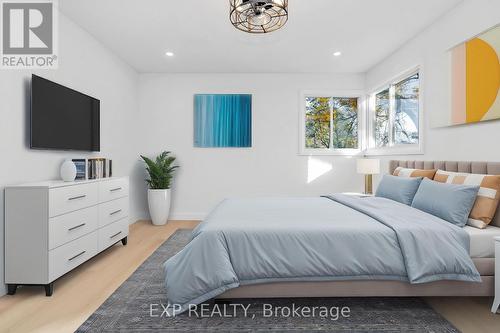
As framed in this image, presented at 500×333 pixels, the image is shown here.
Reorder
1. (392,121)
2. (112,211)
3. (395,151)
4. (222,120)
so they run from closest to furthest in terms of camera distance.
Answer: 1. (112,211)
2. (395,151)
3. (392,121)
4. (222,120)

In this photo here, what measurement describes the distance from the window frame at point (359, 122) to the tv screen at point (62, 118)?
3.26m

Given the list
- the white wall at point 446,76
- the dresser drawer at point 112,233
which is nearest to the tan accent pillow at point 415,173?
the white wall at point 446,76

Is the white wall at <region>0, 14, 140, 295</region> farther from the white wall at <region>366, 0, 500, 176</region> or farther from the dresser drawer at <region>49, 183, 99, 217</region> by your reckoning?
the white wall at <region>366, 0, 500, 176</region>

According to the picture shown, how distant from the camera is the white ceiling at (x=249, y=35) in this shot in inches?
123

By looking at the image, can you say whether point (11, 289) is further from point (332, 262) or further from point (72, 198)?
point (332, 262)

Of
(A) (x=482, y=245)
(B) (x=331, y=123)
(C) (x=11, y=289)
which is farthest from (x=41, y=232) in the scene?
(B) (x=331, y=123)

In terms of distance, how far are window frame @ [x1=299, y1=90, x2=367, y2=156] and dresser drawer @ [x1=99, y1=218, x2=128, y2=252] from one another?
3141 mm

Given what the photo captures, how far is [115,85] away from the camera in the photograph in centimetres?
454

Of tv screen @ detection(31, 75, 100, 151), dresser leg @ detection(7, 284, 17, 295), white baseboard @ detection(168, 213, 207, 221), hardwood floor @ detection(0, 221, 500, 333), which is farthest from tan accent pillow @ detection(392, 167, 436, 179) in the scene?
dresser leg @ detection(7, 284, 17, 295)

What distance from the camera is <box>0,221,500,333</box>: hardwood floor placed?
198cm

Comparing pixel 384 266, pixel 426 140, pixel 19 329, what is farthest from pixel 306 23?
→ pixel 19 329

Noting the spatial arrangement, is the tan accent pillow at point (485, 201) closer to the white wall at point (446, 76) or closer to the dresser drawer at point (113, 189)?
the white wall at point (446, 76)

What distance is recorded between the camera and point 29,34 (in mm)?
2916

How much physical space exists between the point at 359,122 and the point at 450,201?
3.35m
